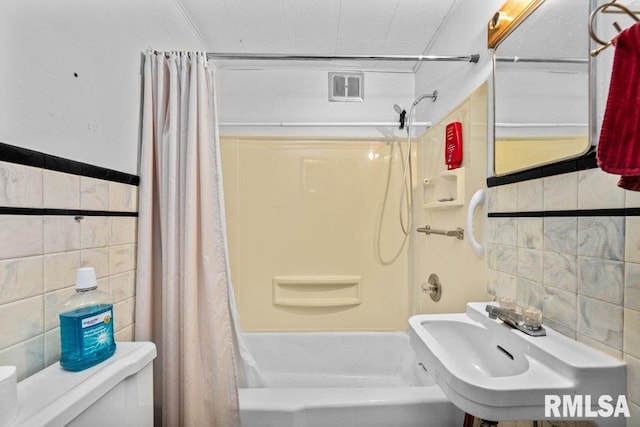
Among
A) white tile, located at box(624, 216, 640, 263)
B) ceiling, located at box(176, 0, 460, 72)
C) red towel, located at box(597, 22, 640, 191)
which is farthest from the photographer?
ceiling, located at box(176, 0, 460, 72)

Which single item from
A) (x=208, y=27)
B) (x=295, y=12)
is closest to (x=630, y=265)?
(x=295, y=12)

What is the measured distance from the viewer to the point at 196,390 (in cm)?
105

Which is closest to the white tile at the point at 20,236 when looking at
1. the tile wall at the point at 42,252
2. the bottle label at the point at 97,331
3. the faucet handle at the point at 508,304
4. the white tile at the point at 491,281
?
the tile wall at the point at 42,252

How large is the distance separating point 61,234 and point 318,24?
60.0 inches

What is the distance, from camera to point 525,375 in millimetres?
644

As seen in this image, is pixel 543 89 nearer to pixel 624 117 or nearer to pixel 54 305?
pixel 624 117

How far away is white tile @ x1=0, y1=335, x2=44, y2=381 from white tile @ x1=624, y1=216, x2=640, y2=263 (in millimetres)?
1401

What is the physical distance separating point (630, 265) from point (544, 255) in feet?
0.75

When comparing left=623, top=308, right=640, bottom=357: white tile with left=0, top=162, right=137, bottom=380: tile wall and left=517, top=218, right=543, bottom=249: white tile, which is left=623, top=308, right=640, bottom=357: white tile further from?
left=0, top=162, right=137, bottom=380: tile wall

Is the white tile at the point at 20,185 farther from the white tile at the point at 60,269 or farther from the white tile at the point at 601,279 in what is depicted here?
the white tile at the point at 601,279

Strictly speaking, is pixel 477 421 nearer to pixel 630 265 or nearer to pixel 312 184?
pixel 630 265

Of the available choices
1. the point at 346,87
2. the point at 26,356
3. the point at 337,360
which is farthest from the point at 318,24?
the point at 337,360

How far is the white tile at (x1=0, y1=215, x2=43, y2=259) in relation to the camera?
0.62m

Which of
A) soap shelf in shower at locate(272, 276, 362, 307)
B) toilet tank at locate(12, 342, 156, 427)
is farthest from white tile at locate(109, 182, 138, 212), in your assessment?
soap shelf in shower at locate(272, 276, 362, 307)
